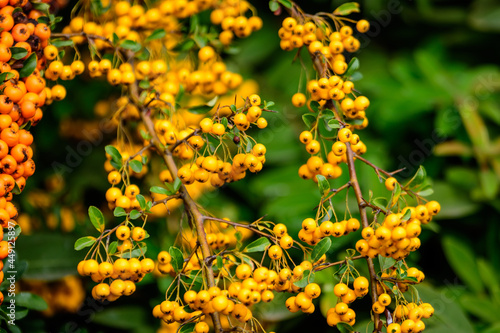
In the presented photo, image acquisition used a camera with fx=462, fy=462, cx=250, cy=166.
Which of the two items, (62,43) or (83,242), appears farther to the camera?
(62,43)

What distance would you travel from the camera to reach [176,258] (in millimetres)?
636

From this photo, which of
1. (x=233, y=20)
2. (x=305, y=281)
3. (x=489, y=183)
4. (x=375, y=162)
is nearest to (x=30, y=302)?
(x=305, y=281)

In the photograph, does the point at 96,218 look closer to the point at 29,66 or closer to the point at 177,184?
the point at 177,184

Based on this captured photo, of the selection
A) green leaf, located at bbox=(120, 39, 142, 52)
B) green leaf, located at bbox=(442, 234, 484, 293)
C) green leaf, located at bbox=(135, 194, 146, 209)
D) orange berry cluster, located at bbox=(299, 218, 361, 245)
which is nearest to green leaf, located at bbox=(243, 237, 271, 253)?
orange berry cluster, located at bbox=(299, 218, 361, 245)

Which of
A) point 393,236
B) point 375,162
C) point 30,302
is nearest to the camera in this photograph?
point 393,236

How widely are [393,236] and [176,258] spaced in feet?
0.95

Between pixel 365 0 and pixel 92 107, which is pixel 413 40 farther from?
pixel 92 107

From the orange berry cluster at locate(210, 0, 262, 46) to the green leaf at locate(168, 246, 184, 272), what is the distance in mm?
439

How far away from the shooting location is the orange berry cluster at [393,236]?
1.92ft

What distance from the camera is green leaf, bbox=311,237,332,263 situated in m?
0.63

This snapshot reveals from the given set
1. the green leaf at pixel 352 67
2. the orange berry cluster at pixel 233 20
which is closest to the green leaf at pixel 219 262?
the green leaf at pixel 352 67

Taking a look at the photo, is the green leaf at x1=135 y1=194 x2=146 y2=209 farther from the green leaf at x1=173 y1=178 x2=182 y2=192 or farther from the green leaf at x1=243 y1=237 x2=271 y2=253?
the green leaf at x1=243 y1=237 x2=271 y2=253

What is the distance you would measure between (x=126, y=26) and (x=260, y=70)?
2.41ft

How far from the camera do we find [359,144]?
716mm
